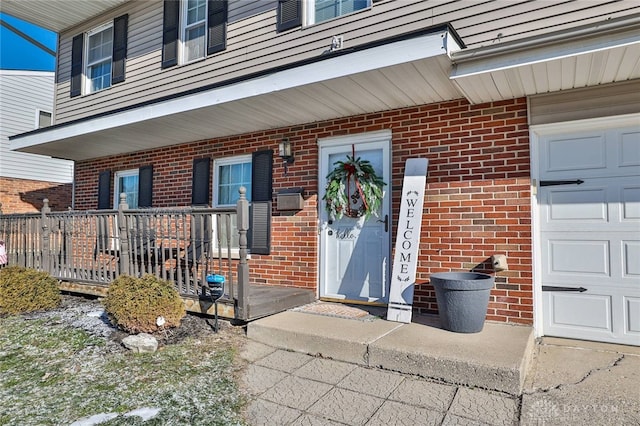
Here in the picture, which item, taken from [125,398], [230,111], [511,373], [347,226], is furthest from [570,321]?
[230,111]

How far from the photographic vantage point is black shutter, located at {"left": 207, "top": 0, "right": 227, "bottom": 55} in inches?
239

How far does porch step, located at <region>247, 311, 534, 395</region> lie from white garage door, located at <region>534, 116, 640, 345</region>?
60 cm

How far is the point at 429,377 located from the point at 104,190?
690 centimetres

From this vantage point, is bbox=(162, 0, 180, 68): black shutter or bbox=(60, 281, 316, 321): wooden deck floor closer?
bbox=(60, 281, 316, 321): wooden deck floor

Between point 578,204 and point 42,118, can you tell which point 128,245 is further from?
point 42,118

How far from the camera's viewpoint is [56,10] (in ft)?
24.8

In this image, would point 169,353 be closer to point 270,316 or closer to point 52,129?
point 270,316

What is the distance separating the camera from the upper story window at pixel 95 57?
24.8ft

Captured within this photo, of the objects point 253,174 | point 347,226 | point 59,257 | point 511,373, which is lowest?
point 511,373

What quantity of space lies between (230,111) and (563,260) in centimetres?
387

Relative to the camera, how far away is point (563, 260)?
3916 millimetres

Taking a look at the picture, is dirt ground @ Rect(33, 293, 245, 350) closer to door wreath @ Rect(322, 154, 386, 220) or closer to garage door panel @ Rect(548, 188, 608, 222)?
door wreath @ Rect(322, 154, 386, 220)

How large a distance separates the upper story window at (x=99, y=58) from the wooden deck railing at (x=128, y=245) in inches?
118

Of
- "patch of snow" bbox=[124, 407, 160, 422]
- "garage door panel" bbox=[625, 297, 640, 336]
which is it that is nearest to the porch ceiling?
"patch of snow" bbox=[124, 407, 160, 422]
